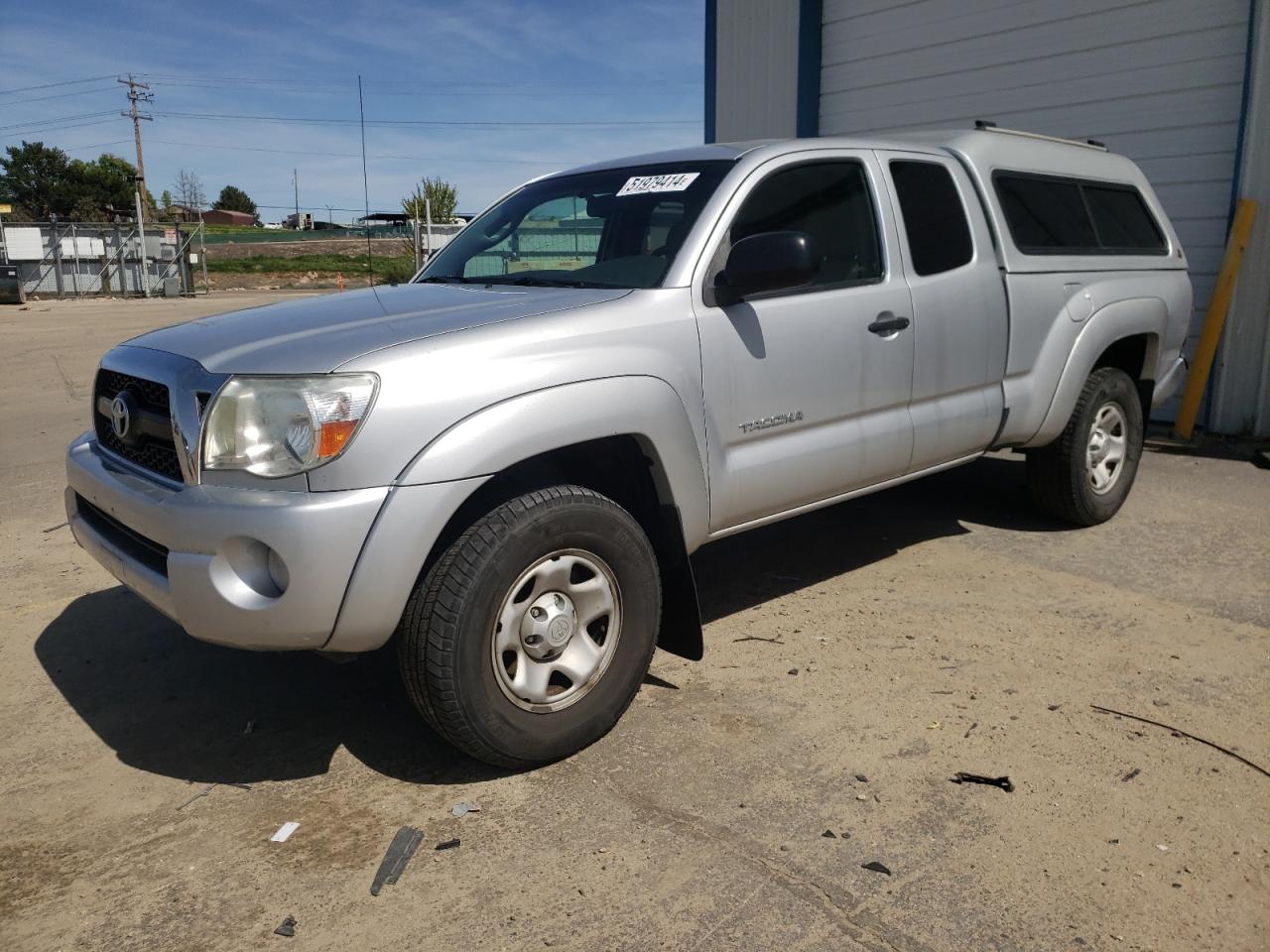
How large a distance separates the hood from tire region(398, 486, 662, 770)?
1.91ft

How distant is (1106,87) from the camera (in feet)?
28.0

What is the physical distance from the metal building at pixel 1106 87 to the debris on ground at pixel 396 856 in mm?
7479

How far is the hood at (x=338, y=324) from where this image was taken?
2.89m

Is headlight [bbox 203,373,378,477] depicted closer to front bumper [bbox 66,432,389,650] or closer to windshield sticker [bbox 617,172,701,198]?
front bumper [bbox 66,432,389,650]

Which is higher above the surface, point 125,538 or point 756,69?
point 756,69

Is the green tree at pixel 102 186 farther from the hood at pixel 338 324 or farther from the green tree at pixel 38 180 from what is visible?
the hood at pixel 338 324

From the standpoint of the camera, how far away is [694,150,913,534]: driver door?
141 inches

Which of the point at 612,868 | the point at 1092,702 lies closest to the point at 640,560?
the point at 612,868

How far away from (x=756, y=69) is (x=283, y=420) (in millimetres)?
9674

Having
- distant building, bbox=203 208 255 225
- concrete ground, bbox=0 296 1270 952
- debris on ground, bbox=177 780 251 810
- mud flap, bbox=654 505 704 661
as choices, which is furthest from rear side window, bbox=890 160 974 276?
distant building, bbox=203 208 255 225

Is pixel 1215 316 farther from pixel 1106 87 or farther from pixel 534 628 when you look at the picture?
pixel 534 628

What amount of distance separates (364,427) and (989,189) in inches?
132

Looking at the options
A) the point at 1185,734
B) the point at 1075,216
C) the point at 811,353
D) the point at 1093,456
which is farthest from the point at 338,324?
the point at 1093,456

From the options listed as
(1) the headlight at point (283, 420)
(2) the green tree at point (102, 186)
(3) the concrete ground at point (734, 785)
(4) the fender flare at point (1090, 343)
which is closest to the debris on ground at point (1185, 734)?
(3) the concrete ground at point (734, 785)
